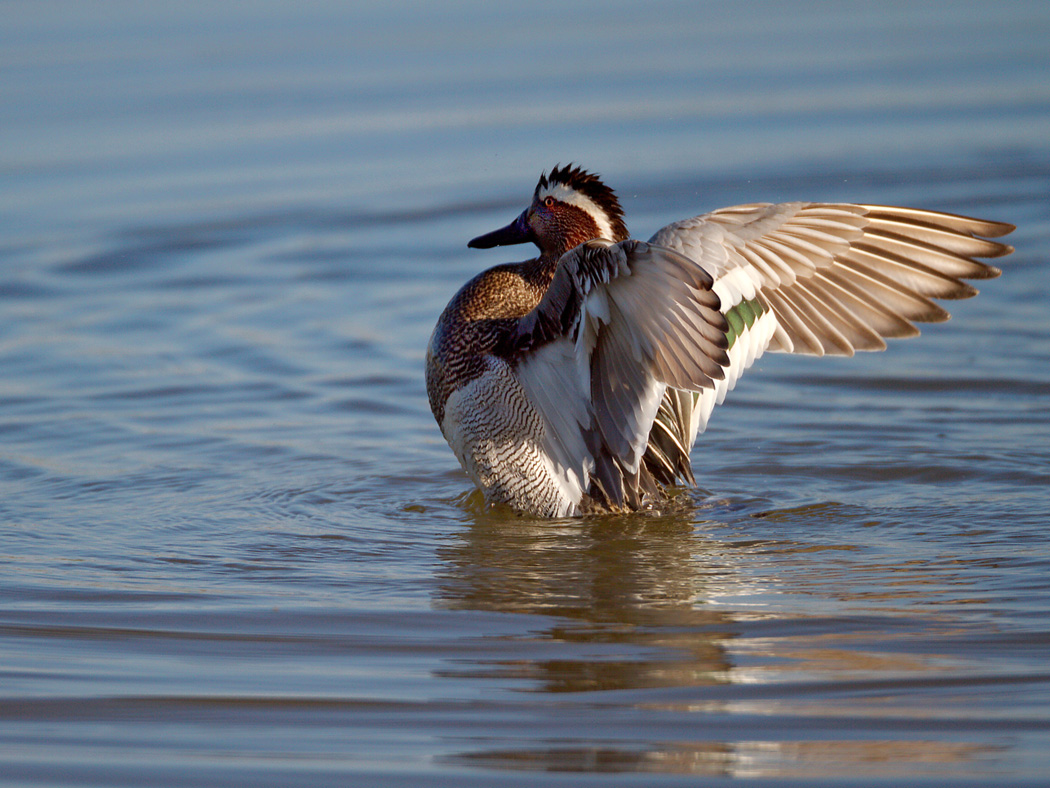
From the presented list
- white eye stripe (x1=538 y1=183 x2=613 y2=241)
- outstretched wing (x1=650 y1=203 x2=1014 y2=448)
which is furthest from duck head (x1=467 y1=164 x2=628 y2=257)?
outstretched wing (x1=650 y1=203 x2=1014 y2=448)

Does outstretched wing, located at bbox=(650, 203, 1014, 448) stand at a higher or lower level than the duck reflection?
higher

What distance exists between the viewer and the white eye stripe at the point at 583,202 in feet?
20.4

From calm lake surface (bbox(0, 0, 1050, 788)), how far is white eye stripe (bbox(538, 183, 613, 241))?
126 centimetres

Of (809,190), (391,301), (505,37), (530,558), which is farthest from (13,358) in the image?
(505,37)

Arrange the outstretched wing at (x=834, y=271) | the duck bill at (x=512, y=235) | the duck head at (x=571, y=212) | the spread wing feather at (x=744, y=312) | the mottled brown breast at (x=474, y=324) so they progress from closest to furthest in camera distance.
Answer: the spread wing feather at (x=744, y=312)
the outstretched wing at (x=834, y=271)
the mottled brown breast at (x=474, y=324)
the duck head at (x=571, y=212)
the duck bill at (x=512, y=235)

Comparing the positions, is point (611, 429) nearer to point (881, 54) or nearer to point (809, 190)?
point (809, 190)

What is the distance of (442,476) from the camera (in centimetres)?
656

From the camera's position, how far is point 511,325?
588cm

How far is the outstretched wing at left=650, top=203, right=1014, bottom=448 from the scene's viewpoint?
5512 millimetres

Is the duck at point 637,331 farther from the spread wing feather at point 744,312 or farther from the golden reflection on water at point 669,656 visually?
the golden reflection on water at point 669,656

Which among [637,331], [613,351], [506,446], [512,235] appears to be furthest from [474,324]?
[637,331]

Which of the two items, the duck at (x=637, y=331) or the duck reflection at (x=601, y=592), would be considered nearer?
the duck reflection at (x=601, y=592)

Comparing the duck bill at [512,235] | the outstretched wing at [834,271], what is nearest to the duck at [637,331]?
the outstretched wing at [834,271]

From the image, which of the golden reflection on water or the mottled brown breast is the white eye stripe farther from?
the golden reflection on water
